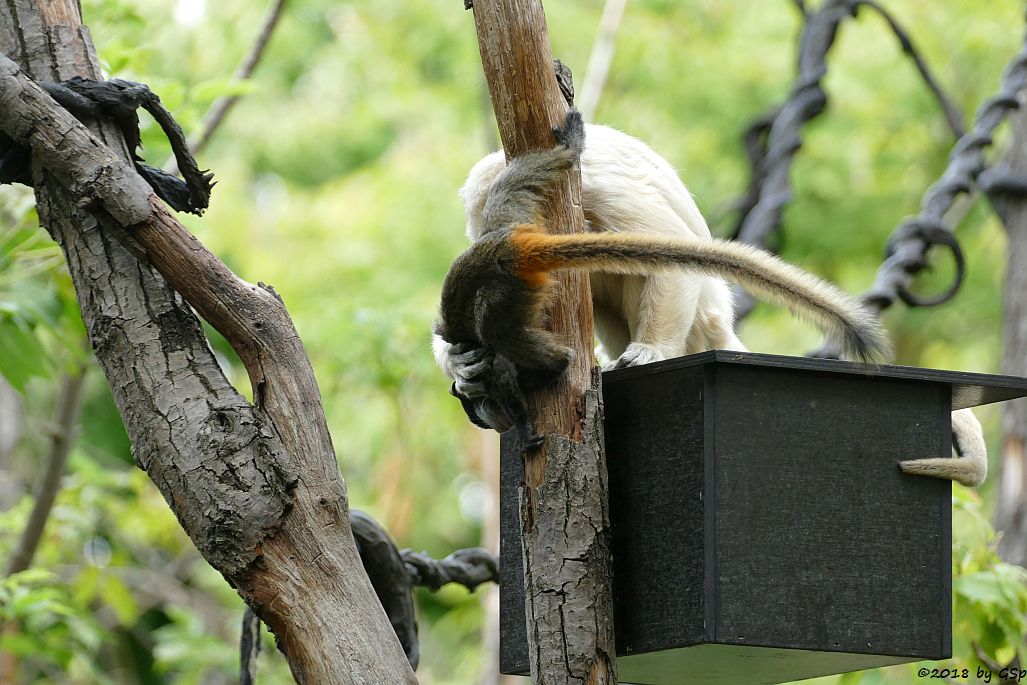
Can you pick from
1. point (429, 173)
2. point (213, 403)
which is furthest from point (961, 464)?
point (429, 173)

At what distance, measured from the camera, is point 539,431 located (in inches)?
103

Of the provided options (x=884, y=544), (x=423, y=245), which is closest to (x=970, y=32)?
(x=423, y=245)

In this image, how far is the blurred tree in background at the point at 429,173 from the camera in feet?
30.5

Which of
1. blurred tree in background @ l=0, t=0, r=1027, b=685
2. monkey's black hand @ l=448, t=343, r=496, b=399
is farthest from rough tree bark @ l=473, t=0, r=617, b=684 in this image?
blurred tree in background @ l=0, t=0, r=1027, b=685

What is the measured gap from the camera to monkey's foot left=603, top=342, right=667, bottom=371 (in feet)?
10.3

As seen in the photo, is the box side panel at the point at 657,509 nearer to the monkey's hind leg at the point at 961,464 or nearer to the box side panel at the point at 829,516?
the box side panel at the point at 829,516

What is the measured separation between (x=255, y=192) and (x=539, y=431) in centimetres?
Result: 1055

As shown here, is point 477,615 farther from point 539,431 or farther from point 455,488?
point 539,431

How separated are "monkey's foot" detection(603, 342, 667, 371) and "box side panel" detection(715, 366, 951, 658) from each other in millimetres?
422

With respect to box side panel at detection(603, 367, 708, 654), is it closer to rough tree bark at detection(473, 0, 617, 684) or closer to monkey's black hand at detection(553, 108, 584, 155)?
rough tree bark at detection(473, 0, 617, 684)

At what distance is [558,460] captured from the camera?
8.48 ft

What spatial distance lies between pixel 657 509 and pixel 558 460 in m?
0.31

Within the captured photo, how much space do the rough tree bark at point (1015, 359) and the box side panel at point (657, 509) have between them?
11.6 ft

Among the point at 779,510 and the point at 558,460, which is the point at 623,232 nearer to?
the point at 558,460
